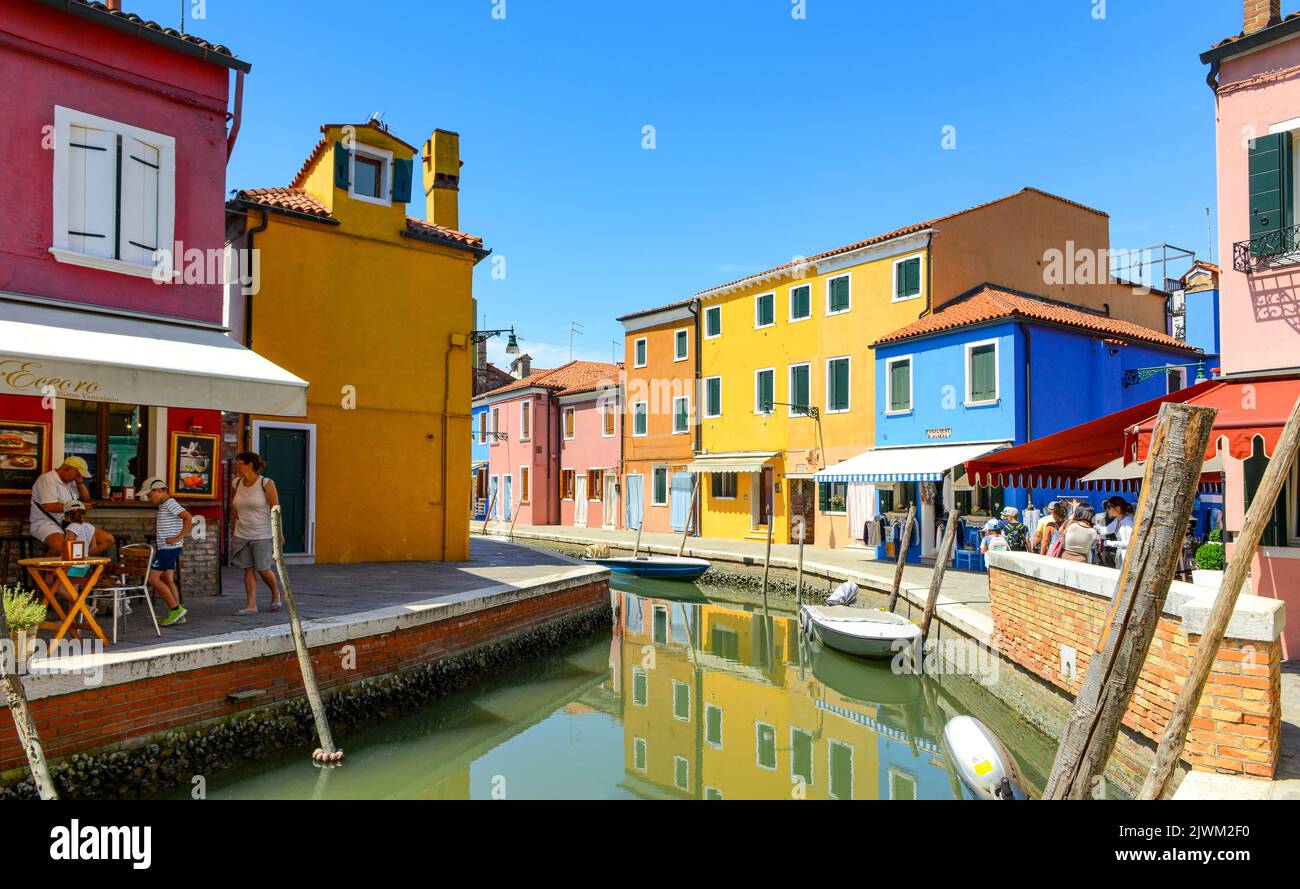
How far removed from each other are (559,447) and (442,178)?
18.0 m

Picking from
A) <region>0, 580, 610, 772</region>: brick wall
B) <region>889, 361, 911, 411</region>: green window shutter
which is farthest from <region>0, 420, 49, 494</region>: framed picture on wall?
<region>889, 361, 911, 411</region>: green window shutter

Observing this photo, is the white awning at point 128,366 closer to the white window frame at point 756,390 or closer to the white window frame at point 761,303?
the white window frame at point 756,390

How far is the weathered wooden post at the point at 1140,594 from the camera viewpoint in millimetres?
4180

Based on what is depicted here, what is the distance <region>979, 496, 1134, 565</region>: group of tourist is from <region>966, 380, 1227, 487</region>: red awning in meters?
0.67

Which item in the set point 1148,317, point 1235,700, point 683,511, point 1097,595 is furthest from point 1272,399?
point 683,511

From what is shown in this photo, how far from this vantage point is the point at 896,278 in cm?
2223

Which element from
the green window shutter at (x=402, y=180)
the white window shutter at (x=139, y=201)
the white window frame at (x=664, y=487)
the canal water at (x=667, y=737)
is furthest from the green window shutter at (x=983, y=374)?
the white window shutter at (x=139, y=201)

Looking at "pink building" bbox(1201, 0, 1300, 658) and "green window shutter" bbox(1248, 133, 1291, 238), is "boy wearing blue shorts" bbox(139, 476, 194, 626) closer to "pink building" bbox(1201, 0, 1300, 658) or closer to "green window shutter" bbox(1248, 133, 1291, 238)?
"pink building" bbox(1201, 0, 1300, 658)

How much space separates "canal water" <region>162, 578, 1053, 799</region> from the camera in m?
7.48

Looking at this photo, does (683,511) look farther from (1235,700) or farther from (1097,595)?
(1235,700)

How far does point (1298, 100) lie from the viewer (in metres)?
8.40

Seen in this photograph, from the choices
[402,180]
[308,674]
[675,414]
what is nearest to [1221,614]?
[308,674]

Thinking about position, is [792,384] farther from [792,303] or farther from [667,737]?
[667,737]

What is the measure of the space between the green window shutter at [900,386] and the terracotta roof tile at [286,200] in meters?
14.3
